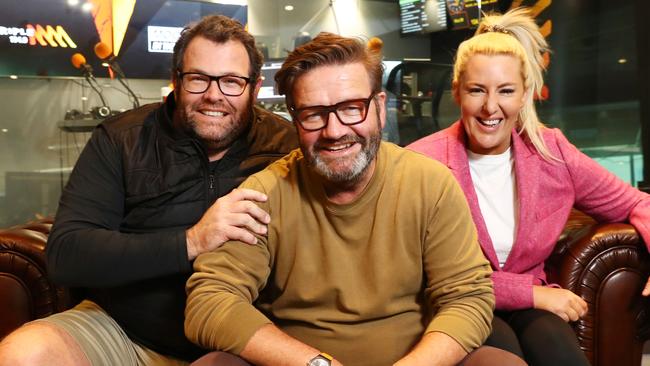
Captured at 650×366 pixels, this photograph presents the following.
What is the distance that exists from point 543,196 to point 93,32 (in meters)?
3.78

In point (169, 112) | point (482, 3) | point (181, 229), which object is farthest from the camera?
point (482, 3)

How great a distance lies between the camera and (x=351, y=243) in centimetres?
157

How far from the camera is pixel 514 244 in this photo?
6.47ft

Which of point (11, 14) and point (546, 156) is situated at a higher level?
point (11, 14)

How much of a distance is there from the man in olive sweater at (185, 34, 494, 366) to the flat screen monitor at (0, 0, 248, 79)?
356 cm

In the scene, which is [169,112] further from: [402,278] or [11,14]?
[11,14]

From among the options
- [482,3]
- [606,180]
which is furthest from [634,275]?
[482,3]

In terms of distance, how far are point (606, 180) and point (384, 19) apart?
3.88 meters

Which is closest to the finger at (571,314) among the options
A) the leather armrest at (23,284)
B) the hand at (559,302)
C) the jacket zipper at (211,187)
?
the hand at (559,302)

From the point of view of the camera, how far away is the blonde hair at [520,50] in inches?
77.9

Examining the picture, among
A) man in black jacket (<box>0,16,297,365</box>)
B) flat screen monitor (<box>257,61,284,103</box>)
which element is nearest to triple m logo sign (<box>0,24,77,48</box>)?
flat screen monitor (<box>257,61,284,103</box>)

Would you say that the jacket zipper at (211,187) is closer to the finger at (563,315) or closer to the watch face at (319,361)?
the watch face at (319,361)

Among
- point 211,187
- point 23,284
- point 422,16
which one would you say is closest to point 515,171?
point 211,187

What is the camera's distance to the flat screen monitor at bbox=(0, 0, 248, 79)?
454 centimetres
